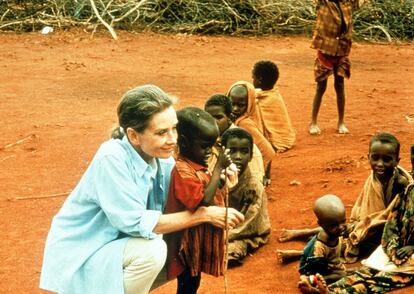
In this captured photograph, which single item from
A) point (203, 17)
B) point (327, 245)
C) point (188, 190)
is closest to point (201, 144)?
point (188, 190)

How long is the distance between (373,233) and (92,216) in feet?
6.55

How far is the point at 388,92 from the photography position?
962 cm

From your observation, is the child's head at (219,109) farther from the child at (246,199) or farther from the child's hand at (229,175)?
the child's hand at (229,175)

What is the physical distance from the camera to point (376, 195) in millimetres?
4551

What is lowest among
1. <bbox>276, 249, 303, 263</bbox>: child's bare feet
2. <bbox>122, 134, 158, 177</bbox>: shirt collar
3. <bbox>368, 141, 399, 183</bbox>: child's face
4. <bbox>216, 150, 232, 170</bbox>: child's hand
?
<bbox>276, 249, 303, 263</bbox>: child's bare feet

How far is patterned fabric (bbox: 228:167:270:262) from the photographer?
4.81 metres

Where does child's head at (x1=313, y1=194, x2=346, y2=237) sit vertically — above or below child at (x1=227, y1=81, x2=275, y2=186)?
above

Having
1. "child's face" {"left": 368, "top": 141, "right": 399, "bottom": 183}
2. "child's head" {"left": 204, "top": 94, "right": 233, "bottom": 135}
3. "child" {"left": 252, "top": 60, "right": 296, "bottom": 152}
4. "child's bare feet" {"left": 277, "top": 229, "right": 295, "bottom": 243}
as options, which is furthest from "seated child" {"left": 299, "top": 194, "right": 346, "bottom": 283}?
"child" {"left": 252, "top": 60, "right": 296, "bottom": 152}

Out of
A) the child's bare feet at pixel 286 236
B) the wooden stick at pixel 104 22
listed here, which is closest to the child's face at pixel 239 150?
the child's bare feet at pixel 286 236

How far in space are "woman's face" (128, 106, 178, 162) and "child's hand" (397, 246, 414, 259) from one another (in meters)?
1.61

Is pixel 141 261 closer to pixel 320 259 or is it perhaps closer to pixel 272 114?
pixel 320 259

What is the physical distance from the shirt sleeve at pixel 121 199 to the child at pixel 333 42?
4.66 metres

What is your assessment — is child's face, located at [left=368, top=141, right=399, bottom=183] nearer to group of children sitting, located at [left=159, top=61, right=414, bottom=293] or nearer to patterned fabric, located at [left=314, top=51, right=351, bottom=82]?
group of children sitting, located at [left=159, top=61, right=414, bottom=293]

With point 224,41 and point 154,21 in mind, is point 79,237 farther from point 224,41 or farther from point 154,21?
point 154,21
